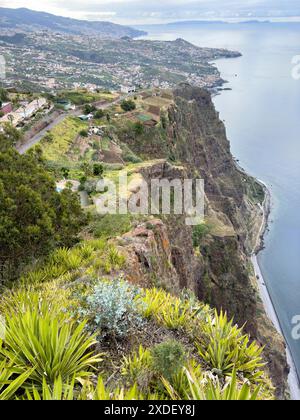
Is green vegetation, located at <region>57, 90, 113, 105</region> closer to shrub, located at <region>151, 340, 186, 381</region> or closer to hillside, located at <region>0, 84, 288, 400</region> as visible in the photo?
hillside, located at <region>0, 84, 288, 400</region>

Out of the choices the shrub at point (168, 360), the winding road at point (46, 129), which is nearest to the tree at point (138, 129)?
the winding road at point (46, 129)

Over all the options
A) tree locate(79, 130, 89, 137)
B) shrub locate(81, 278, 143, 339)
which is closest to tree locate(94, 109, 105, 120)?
tree locate(79, 130, 89, 137)

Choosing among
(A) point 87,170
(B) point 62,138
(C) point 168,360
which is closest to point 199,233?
(A) point 87,170

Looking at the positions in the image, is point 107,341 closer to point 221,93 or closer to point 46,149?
point 46,149

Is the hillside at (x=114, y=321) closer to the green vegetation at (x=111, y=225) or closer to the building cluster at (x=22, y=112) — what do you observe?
the green vegetation at (x=111, y=225)

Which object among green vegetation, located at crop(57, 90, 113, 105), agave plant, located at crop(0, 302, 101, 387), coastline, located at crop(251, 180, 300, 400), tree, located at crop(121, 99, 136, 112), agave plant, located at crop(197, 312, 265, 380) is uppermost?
green vegetation, located at crop(57, 90, 113, 105)

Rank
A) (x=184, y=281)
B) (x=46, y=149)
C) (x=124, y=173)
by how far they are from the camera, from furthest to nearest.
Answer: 1. (x=46, y=149)
2. (x=124, y=173)
3. (x=184, y=281)

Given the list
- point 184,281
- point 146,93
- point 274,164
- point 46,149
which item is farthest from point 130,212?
point 274,164
